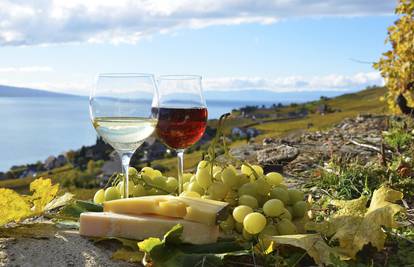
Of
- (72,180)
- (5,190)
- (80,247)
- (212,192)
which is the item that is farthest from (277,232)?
(72,180)

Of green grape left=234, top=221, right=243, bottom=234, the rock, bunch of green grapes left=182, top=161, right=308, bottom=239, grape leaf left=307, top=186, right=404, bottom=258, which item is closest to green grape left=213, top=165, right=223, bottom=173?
bunch of green grapes left=182, top=161, right=308, bottom=239

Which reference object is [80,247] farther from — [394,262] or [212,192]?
[394,262]

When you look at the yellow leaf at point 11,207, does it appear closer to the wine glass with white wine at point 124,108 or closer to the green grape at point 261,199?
the wine glass with white wine at point 124,108

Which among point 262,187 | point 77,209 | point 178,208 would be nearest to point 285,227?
point 262,187

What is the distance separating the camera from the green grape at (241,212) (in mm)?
2627

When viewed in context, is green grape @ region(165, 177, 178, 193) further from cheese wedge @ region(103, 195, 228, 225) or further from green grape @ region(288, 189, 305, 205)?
green grape @ region(288, 189, 305, 205)

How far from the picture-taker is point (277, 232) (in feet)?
8.66

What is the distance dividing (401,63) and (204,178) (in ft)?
30.5

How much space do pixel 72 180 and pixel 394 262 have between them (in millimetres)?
29242

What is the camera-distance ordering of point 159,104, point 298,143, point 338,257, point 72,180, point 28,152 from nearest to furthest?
point 338,257, point 159,104, point 298,143, point 72,180, point 28,152

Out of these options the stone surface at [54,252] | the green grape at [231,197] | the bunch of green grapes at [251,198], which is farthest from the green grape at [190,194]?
the stone surface at [54,252]

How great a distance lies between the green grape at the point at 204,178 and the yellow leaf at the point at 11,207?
867mm

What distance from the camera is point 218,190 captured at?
2826 mm

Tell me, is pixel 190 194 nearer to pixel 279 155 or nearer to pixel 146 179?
pixel 146 179
